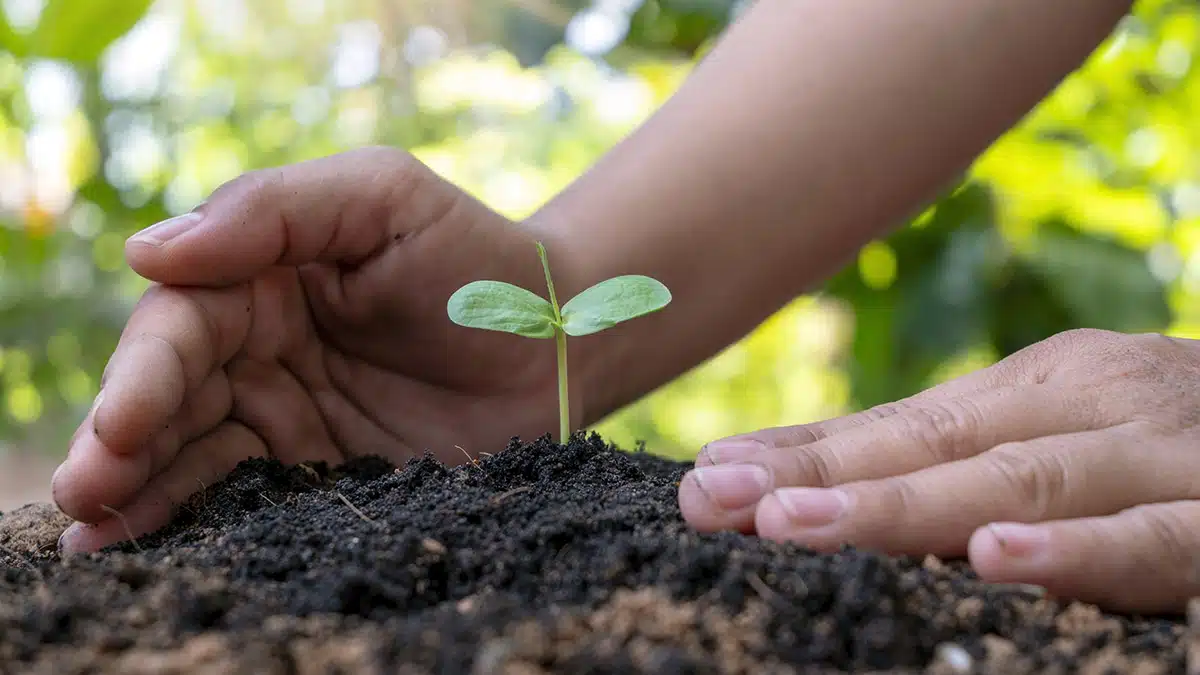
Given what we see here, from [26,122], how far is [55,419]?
1096mm

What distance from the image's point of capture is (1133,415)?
95cm

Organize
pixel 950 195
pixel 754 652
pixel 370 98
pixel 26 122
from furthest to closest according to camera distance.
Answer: pixel 370 98 → pixel 26 122 → pixel 950 195 → pixel 754 652

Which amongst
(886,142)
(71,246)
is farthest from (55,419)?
(886,142)

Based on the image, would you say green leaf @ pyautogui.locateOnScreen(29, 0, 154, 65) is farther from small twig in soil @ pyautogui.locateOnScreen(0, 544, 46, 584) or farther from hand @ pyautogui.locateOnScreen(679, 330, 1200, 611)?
hand @ pyautogui.locateOnScreen(679, 330, 1200, 611)

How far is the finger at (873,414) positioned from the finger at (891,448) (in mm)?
30

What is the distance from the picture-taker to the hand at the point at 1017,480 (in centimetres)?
79

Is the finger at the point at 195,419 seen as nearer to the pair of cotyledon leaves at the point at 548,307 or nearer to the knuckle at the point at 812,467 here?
the pair of cotyledon leaves at the point at 548,307

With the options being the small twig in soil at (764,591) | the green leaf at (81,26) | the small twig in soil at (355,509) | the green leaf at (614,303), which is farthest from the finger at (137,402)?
the green leaf at (81,26)

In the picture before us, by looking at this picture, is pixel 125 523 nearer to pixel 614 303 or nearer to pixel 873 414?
pixel 614 303

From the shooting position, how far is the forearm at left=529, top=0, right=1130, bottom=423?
5.18 feet

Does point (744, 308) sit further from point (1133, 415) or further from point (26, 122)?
point (26, 122)

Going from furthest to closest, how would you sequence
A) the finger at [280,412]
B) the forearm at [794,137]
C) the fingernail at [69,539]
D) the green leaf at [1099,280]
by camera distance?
the green leaf at [1099,280] → the forearm at [794,137] → the finger at [280,412] → the fingernail at [69,539]

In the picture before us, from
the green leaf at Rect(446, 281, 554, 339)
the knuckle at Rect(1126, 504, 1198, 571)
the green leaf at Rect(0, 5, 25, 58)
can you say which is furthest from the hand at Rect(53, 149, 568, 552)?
the green leaf at Rect(0, 5, 25, 58)

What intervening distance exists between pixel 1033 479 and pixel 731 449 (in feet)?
0.95
